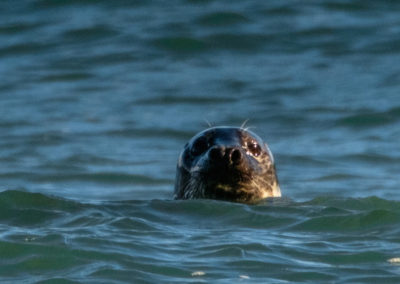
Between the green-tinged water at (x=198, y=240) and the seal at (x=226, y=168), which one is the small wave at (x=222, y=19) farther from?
the green-tinged water at (x=198, y=240)

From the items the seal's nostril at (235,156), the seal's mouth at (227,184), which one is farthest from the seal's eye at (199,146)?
the seal's nostril at (235,156)

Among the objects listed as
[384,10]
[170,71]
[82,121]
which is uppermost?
[384,10]

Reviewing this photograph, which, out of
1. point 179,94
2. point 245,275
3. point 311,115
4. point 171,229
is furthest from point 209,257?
point 179,94

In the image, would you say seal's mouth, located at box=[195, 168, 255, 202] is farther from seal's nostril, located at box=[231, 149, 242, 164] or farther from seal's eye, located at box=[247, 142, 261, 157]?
seal's eye, located at box=[247, 142, 261, 157]

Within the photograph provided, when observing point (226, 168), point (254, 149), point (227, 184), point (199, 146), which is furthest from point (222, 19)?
point (226, 168)

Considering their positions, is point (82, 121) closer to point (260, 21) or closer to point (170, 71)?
point (170, 71)

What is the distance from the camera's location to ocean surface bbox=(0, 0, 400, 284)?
7.14 meters

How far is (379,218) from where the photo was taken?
8.25 m

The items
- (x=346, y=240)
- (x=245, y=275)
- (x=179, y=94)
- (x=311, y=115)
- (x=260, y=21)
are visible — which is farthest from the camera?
(x=260, y=21)

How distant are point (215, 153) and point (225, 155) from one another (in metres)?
0.08

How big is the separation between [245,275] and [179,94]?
34.5 ft

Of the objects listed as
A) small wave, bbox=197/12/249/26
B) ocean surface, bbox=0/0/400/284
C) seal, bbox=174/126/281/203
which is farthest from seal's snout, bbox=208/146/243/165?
small wave, bbox=197/12/249/26

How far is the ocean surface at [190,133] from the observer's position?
7145 millimetres

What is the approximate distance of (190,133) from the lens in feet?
49.6
